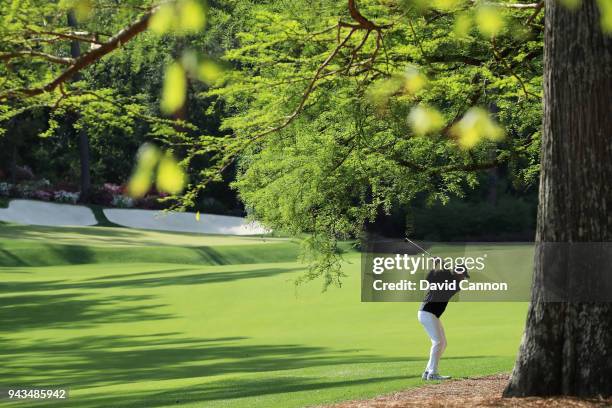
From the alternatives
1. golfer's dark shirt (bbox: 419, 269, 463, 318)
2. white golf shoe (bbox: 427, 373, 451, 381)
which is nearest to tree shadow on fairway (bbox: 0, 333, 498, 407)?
white golf shoe (bbox: 427, 373, 451, 381)

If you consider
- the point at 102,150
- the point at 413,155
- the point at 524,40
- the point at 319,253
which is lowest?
the point at 319,253

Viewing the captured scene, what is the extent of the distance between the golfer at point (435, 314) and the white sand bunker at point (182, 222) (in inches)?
1599

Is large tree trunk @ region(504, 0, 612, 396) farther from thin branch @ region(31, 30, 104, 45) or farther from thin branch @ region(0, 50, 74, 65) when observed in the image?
thin branch @ region(0, 50, 74, 65)

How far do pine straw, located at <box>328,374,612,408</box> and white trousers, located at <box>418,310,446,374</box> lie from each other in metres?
0.37

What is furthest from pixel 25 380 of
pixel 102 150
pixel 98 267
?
pixel 102 150

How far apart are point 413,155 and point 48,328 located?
1175 cm

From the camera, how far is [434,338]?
1329cm

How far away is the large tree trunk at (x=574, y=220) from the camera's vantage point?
9305 mm

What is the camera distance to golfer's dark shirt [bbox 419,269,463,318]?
13.2 meters

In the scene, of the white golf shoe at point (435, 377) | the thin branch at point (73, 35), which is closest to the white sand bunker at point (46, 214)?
the white golf shoe at point (435, 377)

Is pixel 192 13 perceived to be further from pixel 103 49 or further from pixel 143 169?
pixel 103 49

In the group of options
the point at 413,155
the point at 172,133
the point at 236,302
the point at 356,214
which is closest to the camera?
the point at 172,133

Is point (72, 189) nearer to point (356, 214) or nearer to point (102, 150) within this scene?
point (102, 150)

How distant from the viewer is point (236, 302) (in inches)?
1037
